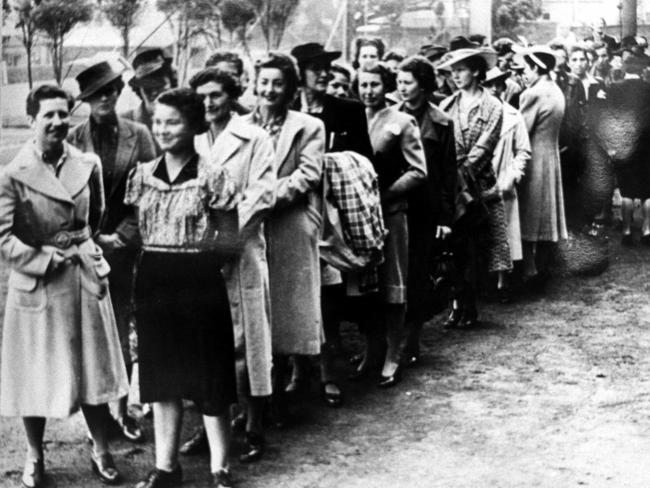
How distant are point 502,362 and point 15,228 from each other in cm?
325

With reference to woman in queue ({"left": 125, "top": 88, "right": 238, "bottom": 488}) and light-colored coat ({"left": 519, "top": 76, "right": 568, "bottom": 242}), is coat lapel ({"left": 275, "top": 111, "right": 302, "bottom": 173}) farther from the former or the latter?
light-colored coat ({"left": 519, "top": 76, "right": 568, "bottom": 242})

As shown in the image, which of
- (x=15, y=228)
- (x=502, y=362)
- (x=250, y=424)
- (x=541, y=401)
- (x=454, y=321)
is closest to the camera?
(x=15, y=228)

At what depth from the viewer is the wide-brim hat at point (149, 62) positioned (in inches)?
209

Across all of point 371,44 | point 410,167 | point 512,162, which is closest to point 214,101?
point 410,167

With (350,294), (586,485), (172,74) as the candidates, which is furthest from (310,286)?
(586,485)

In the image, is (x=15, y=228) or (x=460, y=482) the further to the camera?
(x=460, y=482)

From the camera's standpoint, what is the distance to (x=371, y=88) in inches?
240

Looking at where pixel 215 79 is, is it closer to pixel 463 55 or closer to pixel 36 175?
pixel 36 175

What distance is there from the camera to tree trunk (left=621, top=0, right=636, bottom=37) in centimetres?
984

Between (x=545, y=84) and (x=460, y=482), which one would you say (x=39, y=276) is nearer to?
(x=460, y=482)

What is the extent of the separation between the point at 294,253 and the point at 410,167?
1123 mm

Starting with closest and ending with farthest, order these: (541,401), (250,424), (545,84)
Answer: (250,424)
(541,401)
(545,84)

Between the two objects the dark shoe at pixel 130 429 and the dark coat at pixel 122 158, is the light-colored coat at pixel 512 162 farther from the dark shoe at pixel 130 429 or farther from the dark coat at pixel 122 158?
the dark shoe at pixel 130 429

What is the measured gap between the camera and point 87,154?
180 inches
